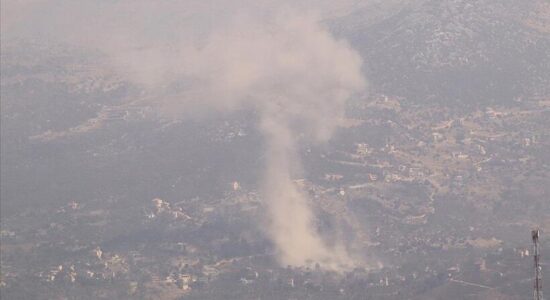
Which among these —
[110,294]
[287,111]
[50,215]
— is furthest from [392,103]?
[110,294]

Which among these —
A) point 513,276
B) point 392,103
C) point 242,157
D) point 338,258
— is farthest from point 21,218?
point 513,276

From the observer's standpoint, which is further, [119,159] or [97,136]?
[97,136]

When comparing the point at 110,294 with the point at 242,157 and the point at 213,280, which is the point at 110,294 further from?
the point at 242,157

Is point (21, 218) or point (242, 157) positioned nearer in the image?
point (21, 218)

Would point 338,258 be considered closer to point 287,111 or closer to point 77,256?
point 77,256

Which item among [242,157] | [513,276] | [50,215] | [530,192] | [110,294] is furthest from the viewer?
[242,157]

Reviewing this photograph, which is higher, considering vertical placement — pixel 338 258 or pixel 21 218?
pixel 21 218

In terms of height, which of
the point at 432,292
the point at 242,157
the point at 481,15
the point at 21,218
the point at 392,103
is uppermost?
the point at 481,15

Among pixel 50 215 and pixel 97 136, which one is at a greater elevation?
pixel 97 136

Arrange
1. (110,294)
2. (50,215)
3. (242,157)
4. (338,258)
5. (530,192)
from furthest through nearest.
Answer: (242,157)
(50,215)
(530,192)
(338,258)
(110,294)
